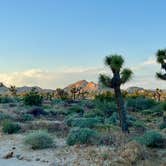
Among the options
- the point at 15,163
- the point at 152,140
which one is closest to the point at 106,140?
the point at 152,140

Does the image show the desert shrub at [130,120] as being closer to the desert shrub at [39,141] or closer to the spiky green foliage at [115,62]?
the spiky green foliage at [115,62]

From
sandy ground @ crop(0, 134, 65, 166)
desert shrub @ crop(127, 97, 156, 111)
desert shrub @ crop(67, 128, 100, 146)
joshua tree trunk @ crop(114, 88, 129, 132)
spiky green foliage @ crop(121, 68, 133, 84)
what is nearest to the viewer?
sandy ground @ crop(0, 134, 65, 166)

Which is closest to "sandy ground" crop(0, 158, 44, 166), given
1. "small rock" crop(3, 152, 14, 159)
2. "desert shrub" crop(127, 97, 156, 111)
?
"small rock" crop(3, 152, 14, 159)

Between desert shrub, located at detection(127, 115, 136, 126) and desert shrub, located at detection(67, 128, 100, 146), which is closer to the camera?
desert shrub, located at detection(67, 128, 100, 146)

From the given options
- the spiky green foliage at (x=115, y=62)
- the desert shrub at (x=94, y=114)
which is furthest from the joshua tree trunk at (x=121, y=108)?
the desert shrub at (x=94, y=114)

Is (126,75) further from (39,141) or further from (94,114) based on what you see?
(94,114)

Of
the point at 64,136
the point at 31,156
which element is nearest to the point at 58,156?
the point at 31,156

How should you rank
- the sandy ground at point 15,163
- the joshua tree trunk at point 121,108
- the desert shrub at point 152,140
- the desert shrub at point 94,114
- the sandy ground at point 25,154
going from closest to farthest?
the sandy ground at point 15,163 → the sandy ground at point 25,154 → the desert shrub at point 152,140 → the joshua tree trunk at point 121,108 → the desert shrub at point 94,114

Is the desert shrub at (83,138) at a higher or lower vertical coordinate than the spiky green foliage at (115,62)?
lower

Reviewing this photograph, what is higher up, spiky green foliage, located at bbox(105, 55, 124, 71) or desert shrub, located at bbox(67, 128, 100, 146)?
spiky green foliage, located at bbox(105, 55, 124, 71)

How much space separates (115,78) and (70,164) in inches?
340

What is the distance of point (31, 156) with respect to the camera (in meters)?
15.3

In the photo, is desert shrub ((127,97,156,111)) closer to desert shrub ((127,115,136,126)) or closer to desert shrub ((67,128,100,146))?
desert shrub ((127,115,136,126))

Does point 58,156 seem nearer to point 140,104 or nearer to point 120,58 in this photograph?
point 120,58
